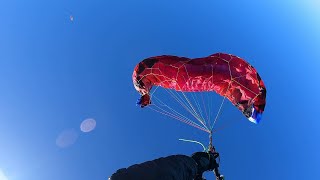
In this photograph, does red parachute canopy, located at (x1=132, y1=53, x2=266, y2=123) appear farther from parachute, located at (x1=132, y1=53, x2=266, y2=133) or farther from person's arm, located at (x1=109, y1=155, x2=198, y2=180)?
person's arm, located at (x1=109, y1=155, x2=198, y2=180)

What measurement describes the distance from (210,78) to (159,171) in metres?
10.0

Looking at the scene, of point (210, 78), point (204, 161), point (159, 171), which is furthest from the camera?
point (210, 78)

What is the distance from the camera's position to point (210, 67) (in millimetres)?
15031

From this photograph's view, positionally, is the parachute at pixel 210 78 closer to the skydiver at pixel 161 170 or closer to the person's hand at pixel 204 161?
the person's hand at pixel 204 161

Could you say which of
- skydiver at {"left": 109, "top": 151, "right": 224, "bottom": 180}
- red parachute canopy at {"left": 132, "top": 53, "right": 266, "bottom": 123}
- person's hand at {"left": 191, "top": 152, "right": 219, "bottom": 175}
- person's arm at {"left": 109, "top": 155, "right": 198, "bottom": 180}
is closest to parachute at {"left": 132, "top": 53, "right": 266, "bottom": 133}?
red parachute canopy at {"left": 132, "top": 53, "right": 266, "bottom": 123}

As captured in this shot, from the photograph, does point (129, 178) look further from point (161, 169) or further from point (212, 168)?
point (212, 168)

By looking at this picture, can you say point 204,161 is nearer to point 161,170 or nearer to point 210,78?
point 161,170

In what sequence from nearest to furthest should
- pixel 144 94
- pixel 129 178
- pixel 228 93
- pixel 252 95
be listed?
pixel 129 178, pixel 252 95, pixel 228 93, pixel 144 94

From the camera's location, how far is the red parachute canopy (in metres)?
14.2

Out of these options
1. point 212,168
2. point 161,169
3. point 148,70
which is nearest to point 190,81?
point 148,70

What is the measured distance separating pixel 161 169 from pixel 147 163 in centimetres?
25

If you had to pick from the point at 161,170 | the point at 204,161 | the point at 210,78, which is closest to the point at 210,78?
the point at 210,78

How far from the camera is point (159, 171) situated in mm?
5637

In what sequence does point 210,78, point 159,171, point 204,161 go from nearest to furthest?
1. point 159,171
2. point 204,161
3. point 210,78
